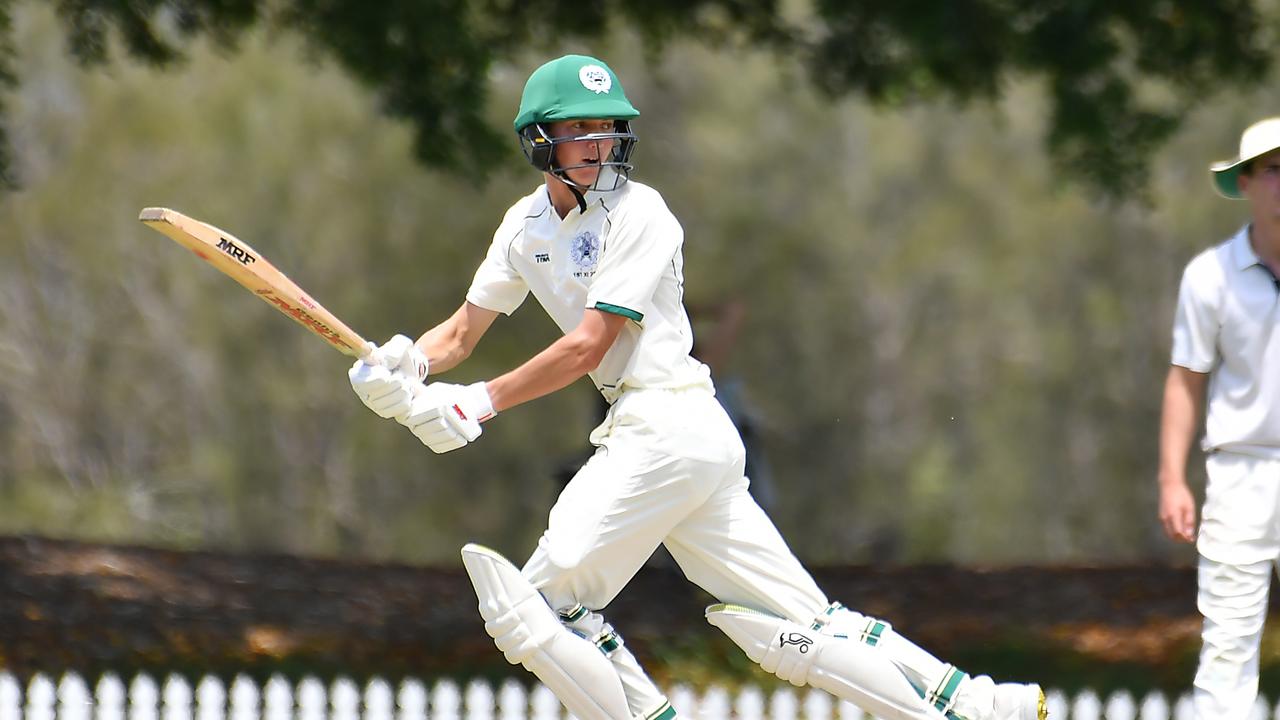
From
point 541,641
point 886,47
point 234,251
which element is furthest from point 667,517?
point 886,47

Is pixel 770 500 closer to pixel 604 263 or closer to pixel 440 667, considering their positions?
pixel 440 667

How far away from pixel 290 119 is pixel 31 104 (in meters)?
3.85

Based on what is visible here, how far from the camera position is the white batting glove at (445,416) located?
3752 mm

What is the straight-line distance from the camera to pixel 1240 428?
14.4 feet

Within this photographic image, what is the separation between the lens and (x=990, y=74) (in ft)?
27.8

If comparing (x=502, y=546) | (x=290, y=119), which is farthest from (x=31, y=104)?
(x=502, y=546)

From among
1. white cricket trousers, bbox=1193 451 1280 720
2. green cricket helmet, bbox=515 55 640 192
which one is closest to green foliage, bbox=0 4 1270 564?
white cricket trousers, bbox=1193 451 1280 720

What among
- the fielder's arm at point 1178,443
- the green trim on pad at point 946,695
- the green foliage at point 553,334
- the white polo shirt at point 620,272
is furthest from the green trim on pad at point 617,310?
the green foliage at point 553,334

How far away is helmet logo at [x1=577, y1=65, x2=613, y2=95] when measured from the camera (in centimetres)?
388

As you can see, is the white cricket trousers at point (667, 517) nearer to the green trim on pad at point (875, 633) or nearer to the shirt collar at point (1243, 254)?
the green trim on pad at point (875, 633)

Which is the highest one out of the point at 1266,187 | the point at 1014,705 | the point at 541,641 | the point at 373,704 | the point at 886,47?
the point at 886,47

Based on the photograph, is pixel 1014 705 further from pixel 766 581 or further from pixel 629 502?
pixel 629 502

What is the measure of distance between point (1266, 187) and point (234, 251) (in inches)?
107

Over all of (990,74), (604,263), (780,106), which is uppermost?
(780,106)
